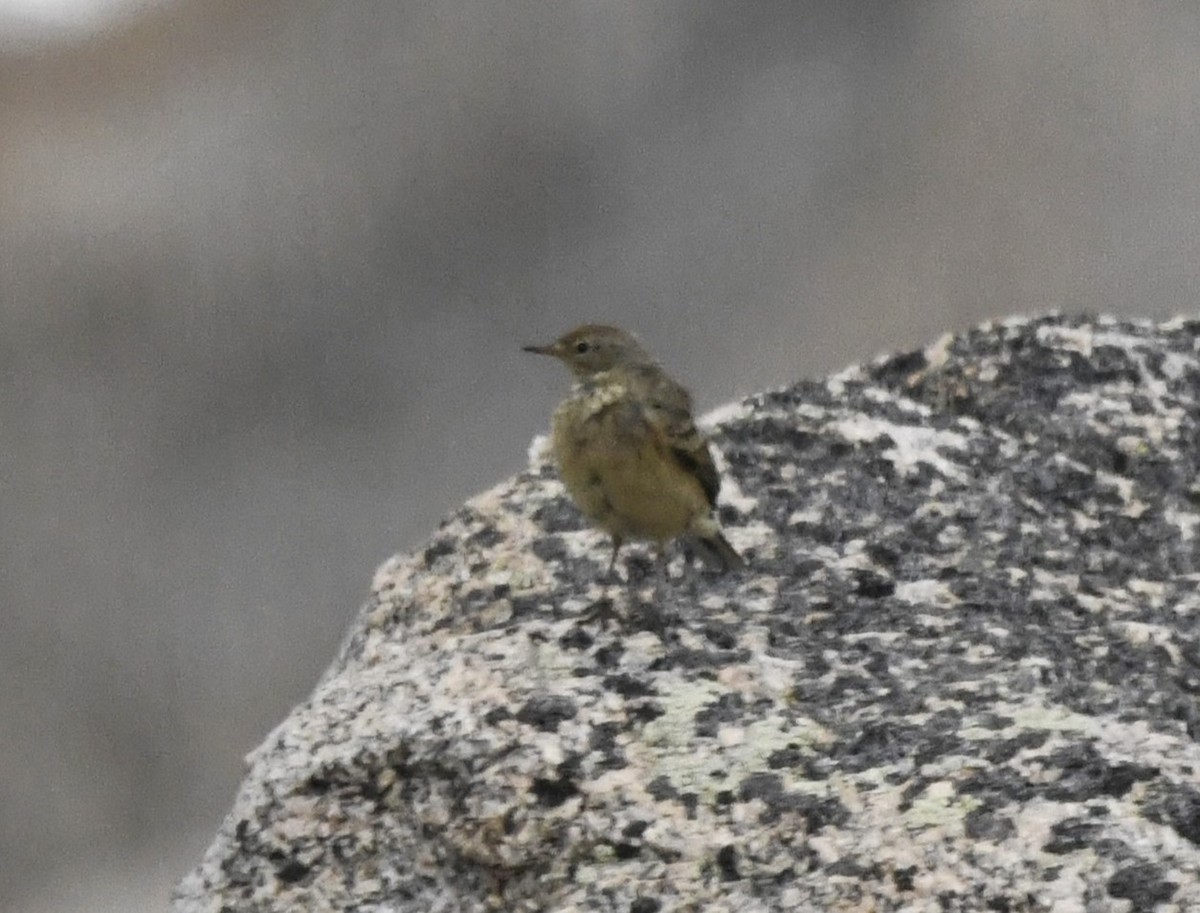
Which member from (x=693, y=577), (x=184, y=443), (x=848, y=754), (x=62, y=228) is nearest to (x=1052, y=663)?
(x=848, y=754)

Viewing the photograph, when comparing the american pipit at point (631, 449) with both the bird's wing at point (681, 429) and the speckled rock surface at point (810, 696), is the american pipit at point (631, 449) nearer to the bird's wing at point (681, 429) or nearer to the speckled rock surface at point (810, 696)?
the bird's wing at point (681, 429)

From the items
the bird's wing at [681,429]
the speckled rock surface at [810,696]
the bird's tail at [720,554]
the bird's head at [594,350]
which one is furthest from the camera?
the bird's head at [594,350]

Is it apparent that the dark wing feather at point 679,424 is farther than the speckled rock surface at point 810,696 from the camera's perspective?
Yes

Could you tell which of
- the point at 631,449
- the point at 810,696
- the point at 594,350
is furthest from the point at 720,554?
the point at 594,350

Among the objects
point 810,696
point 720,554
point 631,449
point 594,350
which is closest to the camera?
point 810,696

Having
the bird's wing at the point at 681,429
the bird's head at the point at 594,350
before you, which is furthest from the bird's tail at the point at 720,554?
the bird's head at the point at 594,350

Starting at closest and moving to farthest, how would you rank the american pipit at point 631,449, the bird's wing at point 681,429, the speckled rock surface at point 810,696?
the speckled rock surface at point 810,696 < the american pipit at point 631,449 < the bird's wing at point 681,429

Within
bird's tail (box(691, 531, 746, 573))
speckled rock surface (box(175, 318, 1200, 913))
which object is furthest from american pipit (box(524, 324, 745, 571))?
speckled rock surface (box(175, 318, 1200, 913))

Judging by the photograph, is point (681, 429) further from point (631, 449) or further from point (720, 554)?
point (720, 554)
